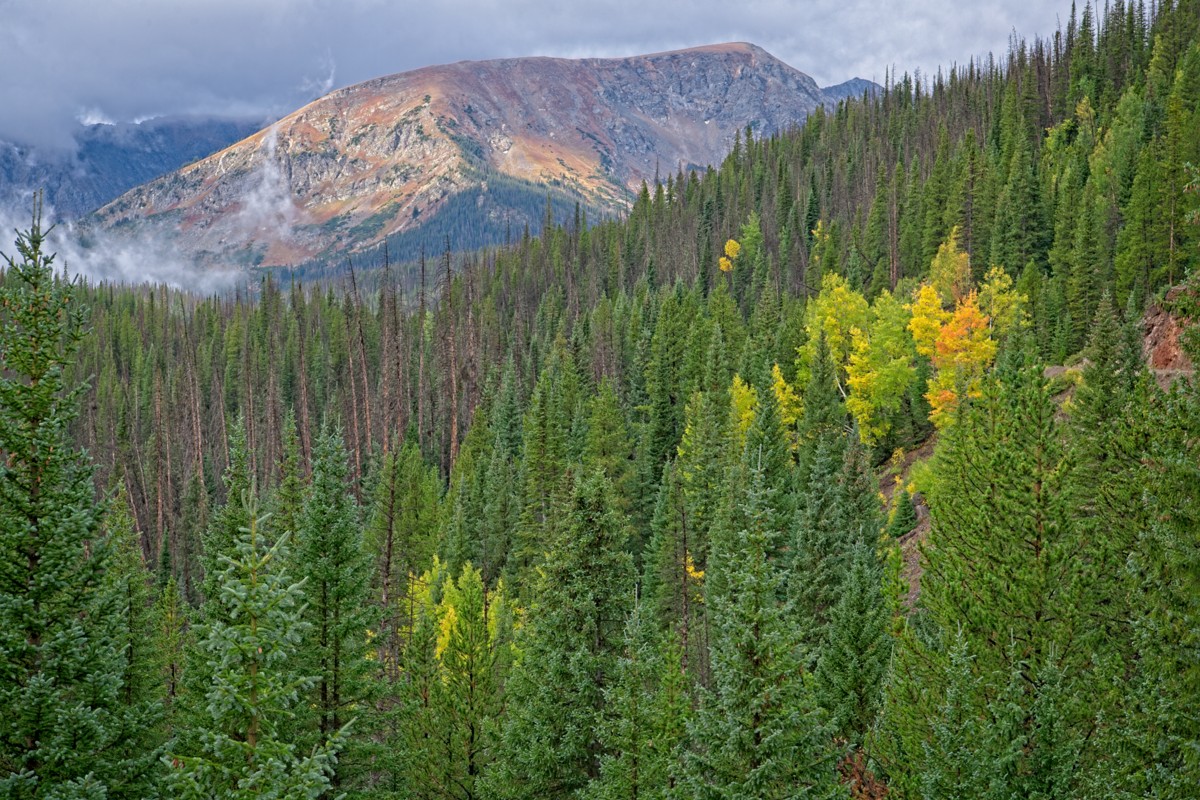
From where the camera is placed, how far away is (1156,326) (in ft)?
143

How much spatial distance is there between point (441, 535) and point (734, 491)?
30.0 metres

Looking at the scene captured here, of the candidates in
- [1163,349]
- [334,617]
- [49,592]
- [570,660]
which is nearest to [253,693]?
[49,592]

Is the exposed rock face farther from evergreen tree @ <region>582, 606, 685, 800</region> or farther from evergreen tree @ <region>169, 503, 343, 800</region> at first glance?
evergreen tree @ <region>169, 503, 343, 800</region>

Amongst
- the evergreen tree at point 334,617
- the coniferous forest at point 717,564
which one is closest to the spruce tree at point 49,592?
the coniferous forest at point 717,564

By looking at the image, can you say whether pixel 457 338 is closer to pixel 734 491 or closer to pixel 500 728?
pixel 734 491

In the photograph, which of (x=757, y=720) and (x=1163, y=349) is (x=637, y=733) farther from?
(x=1163, y=349)

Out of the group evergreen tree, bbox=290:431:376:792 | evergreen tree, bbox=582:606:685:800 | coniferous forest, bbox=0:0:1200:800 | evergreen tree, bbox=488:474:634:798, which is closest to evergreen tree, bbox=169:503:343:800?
coniferous forest, bbox=0:0:1200:800

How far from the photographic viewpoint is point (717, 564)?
3366cm

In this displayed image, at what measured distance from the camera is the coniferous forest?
1405 cm

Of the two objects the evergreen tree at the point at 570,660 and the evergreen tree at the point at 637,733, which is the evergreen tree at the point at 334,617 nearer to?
the evergreen tree at the point at 570,660

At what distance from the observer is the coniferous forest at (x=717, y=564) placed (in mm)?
14055

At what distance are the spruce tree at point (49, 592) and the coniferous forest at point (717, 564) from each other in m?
0.06

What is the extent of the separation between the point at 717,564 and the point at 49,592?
23649 mm

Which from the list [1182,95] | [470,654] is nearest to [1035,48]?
[1182,95]
